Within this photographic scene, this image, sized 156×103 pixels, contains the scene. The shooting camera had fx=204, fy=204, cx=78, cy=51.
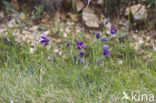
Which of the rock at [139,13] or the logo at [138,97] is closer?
the logo at [138,97]

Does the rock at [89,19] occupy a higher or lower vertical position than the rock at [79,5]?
lower

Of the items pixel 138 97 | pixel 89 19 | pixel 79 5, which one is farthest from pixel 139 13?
pixel 138 97

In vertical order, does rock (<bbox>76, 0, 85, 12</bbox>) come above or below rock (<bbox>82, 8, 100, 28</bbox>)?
above

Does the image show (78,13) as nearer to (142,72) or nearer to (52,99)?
(142,72)

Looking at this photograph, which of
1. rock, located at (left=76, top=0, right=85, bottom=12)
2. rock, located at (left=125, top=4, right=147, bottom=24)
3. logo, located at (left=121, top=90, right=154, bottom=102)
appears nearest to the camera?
logo, located at (left=121, top=90, right=154, bottom=102)

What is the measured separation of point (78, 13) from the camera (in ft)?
11.1

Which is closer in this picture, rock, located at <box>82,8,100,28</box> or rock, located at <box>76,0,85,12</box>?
rock, located at <box>82,8,100,28</box>

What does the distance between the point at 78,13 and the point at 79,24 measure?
21 cm

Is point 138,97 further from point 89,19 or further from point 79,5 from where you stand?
point 79,5

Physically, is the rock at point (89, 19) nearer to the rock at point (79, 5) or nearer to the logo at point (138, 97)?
the rock at point (79, 5)

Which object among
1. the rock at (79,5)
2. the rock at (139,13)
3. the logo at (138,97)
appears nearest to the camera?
the logo at (138,97)

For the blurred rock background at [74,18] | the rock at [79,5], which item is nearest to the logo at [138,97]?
the blurred rock background at [74,18]

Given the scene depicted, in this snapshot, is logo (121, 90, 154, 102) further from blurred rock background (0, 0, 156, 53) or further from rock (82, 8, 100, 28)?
rock (82, 8, 100, 28)

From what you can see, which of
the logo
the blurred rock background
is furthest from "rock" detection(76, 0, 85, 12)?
the logo
